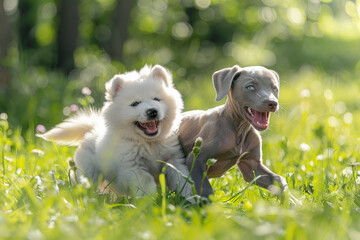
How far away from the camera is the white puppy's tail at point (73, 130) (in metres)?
4.29

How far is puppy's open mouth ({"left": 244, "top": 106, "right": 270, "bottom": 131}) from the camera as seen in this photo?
3.49 meters

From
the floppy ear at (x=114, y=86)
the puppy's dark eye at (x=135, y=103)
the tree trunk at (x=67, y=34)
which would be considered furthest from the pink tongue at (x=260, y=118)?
the tree trunk at (x=67, y=34)

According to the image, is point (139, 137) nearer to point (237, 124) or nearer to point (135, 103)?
point (135, 103)

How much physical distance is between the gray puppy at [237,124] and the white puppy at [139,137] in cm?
20

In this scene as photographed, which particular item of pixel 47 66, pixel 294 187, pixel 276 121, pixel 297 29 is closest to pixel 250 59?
pixel 297 29

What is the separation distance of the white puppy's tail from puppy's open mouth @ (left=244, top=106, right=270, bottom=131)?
4.63 feet

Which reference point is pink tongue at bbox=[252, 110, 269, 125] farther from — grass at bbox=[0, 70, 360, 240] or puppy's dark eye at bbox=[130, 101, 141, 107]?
puppy's dark eye at bbox=[130, 101, 141, 107]

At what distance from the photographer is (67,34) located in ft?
37.8

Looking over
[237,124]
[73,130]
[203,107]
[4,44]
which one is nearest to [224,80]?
[237,124]

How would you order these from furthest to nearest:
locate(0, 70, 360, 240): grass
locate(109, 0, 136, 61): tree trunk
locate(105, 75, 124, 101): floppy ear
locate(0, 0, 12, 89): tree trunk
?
locate(109, 0, 136, 61): tree trunk, locate(0, 0, 12, 89): tree trunk, locate(105, 75, 124, 101): floppy ear, locate(0, 70, 360, 240): grass

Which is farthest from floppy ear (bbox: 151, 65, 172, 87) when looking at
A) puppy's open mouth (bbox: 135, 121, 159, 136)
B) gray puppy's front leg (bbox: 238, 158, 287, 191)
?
gray puppy's front leg (bbox: 238, 158, 287, 191)

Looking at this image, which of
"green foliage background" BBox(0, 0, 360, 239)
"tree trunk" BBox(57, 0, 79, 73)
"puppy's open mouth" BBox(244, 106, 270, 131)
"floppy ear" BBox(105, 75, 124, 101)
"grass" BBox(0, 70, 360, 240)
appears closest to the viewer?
"grass" BBox(0, 70, 360, 240)

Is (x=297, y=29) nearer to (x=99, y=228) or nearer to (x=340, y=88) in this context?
(x=340, y=88)

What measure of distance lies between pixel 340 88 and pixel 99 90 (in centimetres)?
483
